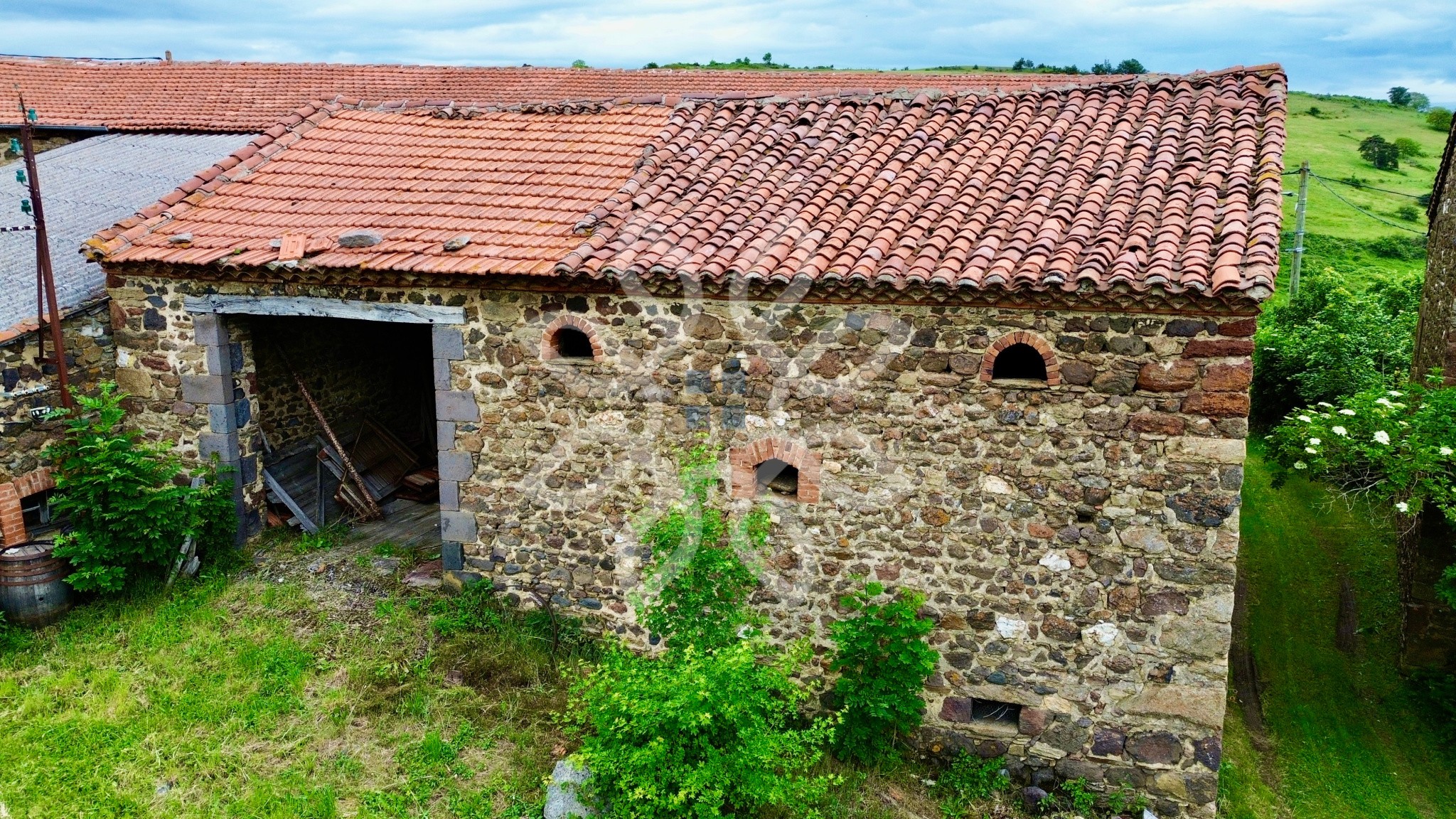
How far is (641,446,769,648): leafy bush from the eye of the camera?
684 cm

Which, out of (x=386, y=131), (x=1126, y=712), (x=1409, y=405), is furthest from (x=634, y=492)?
(x=1409, y=405)

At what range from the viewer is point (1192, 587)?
22.6ft

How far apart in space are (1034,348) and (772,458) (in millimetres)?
2117

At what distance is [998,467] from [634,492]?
115 inches

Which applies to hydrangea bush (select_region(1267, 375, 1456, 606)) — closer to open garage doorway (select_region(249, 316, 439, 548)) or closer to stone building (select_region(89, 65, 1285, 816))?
stone building (select_region(89, 65, 1285, 816))

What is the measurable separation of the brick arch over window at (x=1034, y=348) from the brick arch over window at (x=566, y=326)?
303 cm

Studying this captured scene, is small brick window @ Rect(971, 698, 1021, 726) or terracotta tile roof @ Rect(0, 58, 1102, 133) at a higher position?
terracotta tile roof @ Rect(0, 58, 1102, 133)

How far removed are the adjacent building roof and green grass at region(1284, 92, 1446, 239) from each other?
2162 centimetres

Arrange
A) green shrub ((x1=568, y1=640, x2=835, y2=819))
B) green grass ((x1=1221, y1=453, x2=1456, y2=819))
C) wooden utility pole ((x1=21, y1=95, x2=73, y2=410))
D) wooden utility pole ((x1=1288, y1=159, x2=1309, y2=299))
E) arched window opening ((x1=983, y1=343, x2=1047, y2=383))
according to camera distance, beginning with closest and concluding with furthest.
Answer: green shrub ((x1=568, y1=640, x2=835, y2=819))
arched window opening ((x1=983, y1=343, x2=1047, y2=383))
green grass ((x1=1221, y1=453, x2=1456, y2=819))
wooden utility pole ((x1=21, y1=95, x2=73, y2=410))
wooden utility pole ((x1=1288, y1=159, x2=1309, y2=299))

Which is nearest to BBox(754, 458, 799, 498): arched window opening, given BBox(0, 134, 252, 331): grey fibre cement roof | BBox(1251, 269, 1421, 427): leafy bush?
BBox(0, 134, 252, 331): grey fibre cement roof

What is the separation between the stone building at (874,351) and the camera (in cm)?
680

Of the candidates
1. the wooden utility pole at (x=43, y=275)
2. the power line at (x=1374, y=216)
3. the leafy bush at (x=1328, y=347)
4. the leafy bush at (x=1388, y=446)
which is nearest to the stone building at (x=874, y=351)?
the wooden utility pole at (x=43, y=275)

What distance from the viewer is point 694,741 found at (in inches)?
243

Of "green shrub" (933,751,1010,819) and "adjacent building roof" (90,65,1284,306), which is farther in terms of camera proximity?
"green shrub" (933,751,1010,819)
